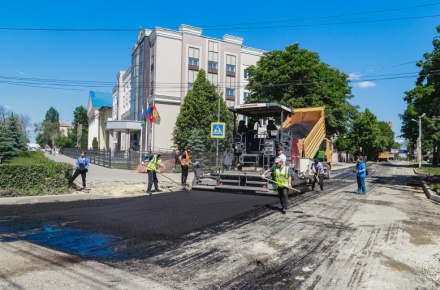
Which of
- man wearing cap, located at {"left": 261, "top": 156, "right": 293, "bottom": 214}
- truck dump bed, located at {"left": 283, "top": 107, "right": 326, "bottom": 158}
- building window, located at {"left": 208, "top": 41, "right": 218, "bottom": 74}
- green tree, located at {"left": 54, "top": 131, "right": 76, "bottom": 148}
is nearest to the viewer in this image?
man wearing cap, located at {"left": 261, "top": 156, "right": 293, "bottom": 214}

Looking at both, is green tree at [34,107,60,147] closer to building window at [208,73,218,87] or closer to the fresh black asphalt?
building window at [208,73,218,87]

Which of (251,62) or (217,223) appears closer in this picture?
(217,223)

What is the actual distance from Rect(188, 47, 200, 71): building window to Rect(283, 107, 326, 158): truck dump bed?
2411 cm

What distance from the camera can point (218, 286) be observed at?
3.99 meters

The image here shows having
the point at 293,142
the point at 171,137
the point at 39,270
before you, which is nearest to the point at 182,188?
the point at 293,142

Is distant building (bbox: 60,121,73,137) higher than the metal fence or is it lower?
higher

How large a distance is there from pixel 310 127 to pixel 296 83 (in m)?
11.0

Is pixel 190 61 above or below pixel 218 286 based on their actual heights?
above

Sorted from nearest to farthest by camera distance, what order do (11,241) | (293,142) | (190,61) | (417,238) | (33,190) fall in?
(11,241)
(417,238)
(33,190)
(293,142)
(190,61)

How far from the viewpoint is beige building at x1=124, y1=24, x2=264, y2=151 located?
124ft

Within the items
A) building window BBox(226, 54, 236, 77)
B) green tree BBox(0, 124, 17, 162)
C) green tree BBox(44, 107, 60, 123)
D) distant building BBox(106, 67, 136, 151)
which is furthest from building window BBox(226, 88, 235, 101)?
green tree BBox(44, 107, 60, 123)

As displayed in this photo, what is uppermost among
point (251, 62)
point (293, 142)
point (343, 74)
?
point (251, 62)

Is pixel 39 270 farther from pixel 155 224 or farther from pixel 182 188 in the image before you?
pixel 182 188

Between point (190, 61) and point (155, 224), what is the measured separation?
1349 inches
